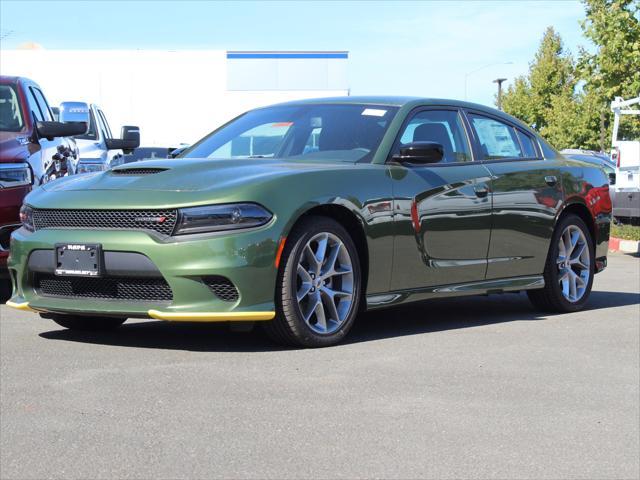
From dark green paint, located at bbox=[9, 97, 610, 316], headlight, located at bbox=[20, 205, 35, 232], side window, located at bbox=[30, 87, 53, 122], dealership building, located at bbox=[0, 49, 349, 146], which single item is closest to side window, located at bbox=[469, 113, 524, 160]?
dark green paint, located at bbox=[9, 97, 610, 316]

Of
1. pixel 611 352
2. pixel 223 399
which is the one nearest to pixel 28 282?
pixel 223 399

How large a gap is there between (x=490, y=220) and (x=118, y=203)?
266 centimetres

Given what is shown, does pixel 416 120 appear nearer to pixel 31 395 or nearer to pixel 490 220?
pixel 490 220

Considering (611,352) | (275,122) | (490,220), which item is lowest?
(611,352)

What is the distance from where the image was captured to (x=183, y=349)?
6.13 metres

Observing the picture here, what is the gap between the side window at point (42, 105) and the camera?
11.1m

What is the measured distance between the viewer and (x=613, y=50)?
24203 millimetres

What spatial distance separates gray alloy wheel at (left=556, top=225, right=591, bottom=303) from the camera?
27.0 ft

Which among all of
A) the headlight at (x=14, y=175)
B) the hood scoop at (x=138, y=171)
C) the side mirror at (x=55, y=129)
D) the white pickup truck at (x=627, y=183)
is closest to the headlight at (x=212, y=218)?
the hood scoop at (x=138, y=171)

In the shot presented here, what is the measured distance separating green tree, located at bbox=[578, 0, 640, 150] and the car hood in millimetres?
18868

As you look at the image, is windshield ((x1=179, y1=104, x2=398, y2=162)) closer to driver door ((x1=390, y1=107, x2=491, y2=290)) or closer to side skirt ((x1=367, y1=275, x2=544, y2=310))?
driver door ((x1=390, y1=107, x2=491, y2=290))

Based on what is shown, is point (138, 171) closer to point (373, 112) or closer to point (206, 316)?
point (206, 316)

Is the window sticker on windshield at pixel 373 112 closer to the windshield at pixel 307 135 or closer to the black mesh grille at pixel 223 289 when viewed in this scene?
the windshield at pixel 307 135

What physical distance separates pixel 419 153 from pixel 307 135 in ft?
2.50
